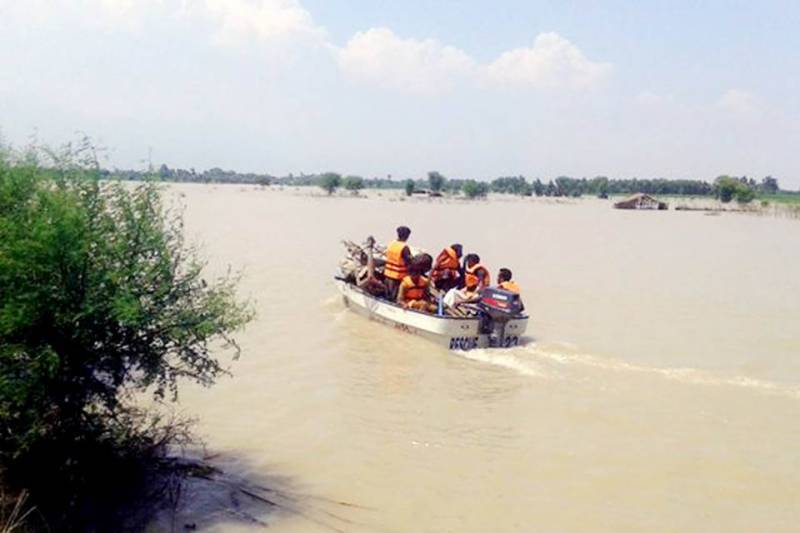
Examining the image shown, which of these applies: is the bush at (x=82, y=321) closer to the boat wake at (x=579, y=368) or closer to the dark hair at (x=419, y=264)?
the boat wake at (x=579, y=368)

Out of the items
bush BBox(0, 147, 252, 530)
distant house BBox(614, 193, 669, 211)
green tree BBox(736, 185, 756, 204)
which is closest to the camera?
bush BBox(0, 147, 252, 530)

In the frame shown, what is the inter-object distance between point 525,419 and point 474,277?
515 cm

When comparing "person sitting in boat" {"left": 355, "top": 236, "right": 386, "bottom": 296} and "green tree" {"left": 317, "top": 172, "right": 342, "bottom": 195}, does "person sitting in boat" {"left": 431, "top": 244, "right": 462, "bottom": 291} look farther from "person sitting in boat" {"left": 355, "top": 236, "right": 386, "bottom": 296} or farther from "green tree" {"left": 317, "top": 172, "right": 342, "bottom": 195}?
"green tree" {"left": 317, "top": 172, "right": 342, "bottom": 195}

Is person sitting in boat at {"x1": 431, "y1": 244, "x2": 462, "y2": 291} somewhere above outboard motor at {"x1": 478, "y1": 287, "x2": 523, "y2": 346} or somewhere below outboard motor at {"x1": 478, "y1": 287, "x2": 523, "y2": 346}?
above

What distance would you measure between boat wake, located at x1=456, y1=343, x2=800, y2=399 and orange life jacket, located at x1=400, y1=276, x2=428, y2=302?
194 centimetres

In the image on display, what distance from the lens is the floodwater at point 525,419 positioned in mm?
8422

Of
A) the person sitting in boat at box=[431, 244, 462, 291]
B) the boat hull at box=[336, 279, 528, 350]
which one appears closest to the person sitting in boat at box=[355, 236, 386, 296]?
the boat hull at box=[336, 279, 528, 350]

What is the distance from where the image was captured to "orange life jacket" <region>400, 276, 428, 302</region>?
16.7 meters

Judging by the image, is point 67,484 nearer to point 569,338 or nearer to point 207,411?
point 207,411

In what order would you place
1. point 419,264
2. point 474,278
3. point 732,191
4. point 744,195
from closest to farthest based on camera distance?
1. point 474,278
2. point 419,264
3. point 744,195
4. point 732,191

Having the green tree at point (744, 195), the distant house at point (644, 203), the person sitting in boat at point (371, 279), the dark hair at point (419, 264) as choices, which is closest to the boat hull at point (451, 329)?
the dark hair at point (419, 264)

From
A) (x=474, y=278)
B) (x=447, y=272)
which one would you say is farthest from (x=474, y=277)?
(x=447, y=272)

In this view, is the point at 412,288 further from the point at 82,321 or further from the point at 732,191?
the point at 732,191

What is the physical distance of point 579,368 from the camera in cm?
1452
